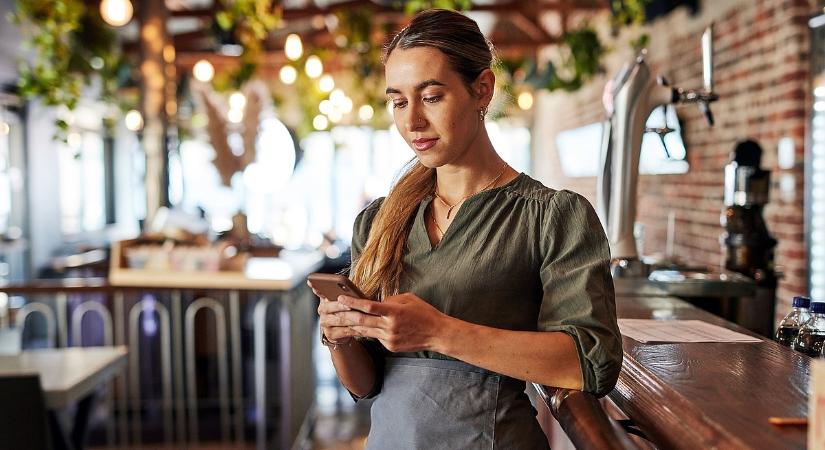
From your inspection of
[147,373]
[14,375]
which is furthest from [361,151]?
[14,375]

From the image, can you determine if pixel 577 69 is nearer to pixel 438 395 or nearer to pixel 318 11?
pixel 318 11

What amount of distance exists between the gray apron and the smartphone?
25 cm

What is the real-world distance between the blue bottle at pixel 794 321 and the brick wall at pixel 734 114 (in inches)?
81.8

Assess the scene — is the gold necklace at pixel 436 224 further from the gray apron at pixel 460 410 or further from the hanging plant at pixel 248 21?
the hanging plant at pixel 248 21

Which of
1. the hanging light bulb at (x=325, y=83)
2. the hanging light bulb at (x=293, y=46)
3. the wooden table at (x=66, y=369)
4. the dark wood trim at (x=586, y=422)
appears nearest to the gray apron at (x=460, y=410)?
the dark wood trim at (x=586, y=422)

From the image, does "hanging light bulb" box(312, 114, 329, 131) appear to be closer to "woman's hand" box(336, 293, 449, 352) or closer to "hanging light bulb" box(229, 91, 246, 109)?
"hanging light bulb" box(229, 91, 246, 109)

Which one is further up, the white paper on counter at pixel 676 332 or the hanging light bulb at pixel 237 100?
the hanging light bulb at pixel 237 100

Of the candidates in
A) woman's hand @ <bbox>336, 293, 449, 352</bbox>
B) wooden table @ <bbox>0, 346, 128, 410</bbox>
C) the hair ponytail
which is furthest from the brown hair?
wooden table @ <bbox>0, 346, 128, 410</bbox>

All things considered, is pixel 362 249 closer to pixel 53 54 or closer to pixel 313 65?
pixel 53 54

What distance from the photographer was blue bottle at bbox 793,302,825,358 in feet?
5.43

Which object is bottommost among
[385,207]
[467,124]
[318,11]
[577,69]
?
[385,207]

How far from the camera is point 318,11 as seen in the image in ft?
29.5

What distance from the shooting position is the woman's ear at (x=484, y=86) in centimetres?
135

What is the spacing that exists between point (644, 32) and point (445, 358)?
5.49 m
